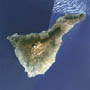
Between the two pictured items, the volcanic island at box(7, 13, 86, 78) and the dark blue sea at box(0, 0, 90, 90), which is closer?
the volcanic island at box(7, 13, 86, 78)

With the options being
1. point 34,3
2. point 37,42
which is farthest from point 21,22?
point 37,42

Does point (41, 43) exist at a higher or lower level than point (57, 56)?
higher

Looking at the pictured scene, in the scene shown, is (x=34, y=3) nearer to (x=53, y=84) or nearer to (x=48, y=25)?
(x=48, y=25)

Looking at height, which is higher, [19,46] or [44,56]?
[19,46]

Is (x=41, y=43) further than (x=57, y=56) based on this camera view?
No
